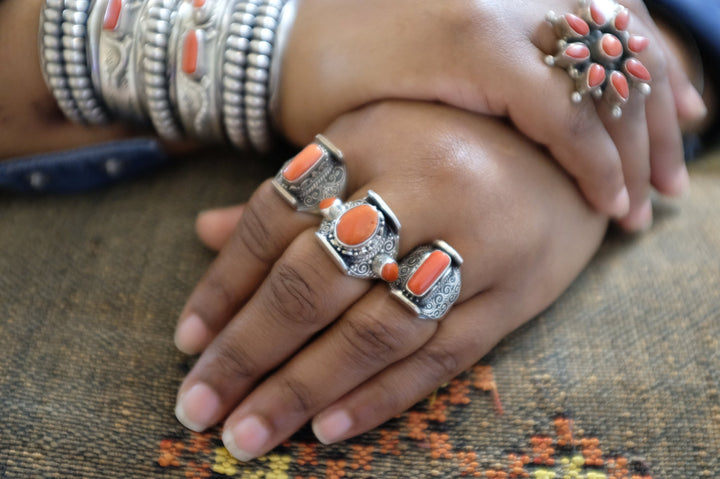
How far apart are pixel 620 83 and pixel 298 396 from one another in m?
0.40

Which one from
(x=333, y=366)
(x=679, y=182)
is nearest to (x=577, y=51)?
(x=679, y=182)

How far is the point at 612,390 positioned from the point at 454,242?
0.19 m

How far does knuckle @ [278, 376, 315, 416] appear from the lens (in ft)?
1.66

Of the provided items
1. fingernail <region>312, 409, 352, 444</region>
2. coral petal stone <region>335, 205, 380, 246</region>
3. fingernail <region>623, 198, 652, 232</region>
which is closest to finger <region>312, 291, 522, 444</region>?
fingernail <region>312, 409, 352, 444</region>

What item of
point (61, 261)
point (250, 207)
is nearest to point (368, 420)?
point (250, 207)

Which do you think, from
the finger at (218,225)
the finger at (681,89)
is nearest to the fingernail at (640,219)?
the finger at (681,89)

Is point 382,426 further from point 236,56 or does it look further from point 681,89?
point 681,89

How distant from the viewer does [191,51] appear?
60 cm

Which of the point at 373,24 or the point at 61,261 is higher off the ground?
the point at 373,24

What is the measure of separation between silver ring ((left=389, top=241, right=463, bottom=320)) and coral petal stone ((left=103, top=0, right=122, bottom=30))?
367 mm

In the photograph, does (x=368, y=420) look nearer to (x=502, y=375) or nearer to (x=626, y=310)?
(x=502, y=375)

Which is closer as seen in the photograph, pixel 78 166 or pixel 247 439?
pixel 247 439

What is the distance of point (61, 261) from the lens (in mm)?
626

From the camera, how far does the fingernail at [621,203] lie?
2.06 feet
